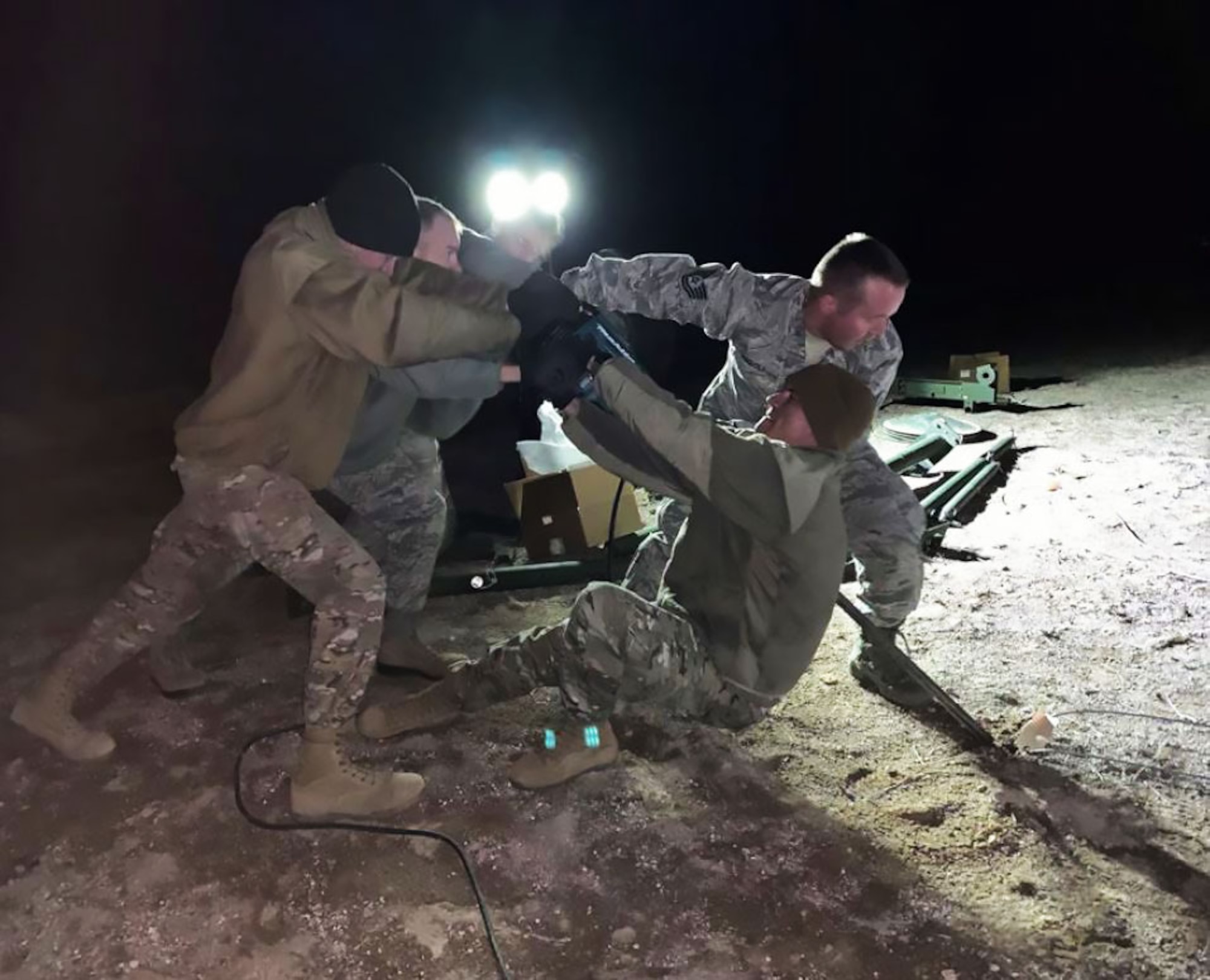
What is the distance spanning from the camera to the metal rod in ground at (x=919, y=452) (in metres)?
5.33

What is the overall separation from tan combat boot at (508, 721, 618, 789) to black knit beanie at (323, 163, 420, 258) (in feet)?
4.83

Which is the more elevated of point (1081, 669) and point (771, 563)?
point (771, 563)

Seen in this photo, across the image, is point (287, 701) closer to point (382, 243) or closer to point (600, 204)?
point (382, 243)

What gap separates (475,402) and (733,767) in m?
1.51

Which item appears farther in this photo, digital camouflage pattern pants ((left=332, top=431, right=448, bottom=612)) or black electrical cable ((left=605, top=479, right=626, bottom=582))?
black electrical cable ((left=605, top=479, right=626, bottom=582))

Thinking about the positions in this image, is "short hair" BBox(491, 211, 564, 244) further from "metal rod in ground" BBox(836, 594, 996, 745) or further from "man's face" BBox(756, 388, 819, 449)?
"metal rod in ground" BBox(836, 594, 996, 745)

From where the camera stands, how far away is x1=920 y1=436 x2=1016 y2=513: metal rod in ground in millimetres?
4668

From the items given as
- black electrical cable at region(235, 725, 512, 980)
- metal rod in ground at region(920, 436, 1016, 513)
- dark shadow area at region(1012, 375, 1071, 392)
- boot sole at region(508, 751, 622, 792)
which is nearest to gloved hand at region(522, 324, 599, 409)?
boot sole at region(508, 751, 622, 792)

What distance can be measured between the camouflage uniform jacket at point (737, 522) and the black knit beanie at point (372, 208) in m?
0.63

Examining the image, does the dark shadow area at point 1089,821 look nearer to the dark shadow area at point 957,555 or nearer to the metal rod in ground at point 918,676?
the metal rod in ground at point 918,676

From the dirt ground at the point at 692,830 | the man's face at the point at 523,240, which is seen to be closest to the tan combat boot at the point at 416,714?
the dirt ground at the point at 692,830

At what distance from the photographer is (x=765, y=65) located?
23125 millimetres

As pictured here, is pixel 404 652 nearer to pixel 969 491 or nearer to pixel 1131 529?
pixel 969 491

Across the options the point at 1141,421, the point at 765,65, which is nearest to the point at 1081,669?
the point at 1141,421
